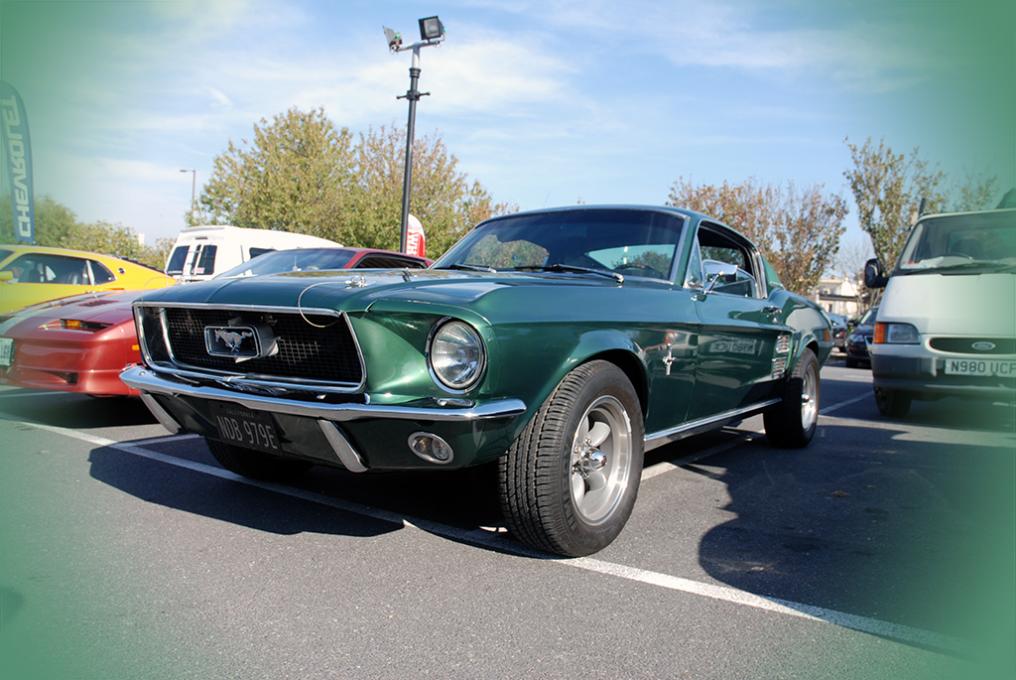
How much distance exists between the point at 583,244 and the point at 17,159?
402 cm

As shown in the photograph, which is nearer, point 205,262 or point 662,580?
point 662,580

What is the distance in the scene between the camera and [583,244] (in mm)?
4238

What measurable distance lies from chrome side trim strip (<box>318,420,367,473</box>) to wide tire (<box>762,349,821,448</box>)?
361cm

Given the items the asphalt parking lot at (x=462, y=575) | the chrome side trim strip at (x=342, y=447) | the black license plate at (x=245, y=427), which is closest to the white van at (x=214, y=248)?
the asphalt parking lot at (x=462, y=575)

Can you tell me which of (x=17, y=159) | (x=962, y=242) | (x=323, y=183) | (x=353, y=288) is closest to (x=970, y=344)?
(x=962, y=242)

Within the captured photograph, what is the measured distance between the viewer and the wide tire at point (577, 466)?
289cm

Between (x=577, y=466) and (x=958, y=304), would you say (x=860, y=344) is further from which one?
(x=577, y=466)

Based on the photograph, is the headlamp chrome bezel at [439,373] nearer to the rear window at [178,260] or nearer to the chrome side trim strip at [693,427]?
the chrome side trim strip at [693,427]

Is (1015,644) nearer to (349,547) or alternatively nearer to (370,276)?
(349,547)

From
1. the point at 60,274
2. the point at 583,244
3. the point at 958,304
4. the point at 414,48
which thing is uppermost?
the point at 414,48

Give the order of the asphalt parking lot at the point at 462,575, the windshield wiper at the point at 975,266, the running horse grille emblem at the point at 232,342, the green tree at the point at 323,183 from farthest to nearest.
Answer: the green tree at the point at 323,183 < the windshield wiper at the point at 975,266 < the running horse grille emblem at the point at 232,342 < the asphalt parking lot at the point at 462,575

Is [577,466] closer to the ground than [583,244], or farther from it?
closer to the ground

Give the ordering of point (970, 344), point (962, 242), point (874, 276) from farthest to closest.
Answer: point (874, 276), point (962, 242), point (970, 344)

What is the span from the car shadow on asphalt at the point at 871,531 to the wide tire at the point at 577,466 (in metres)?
0.47
